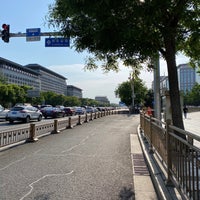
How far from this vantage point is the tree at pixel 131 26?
6.41 meters

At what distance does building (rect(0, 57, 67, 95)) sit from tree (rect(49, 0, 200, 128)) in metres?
104

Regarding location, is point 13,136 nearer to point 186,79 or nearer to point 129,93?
point 129,93

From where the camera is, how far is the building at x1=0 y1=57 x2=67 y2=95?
437 feet

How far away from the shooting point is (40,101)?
107562mm

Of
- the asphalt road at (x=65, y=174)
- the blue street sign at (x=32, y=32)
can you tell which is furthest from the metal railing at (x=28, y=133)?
the blue street sign at (x=32, y=32)

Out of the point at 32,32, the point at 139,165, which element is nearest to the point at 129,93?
the point at 32,32

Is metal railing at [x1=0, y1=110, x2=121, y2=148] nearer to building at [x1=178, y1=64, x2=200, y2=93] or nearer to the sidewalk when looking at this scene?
the sidewalk

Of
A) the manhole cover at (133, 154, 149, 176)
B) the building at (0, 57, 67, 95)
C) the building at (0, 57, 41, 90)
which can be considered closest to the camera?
the manhole cover at (133, 154, 149, 176)

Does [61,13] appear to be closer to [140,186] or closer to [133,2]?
[133,2]

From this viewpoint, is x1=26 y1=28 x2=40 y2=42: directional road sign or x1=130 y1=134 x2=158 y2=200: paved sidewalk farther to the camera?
x1=26 y1=28 x2=40 y2=42: directional road sign

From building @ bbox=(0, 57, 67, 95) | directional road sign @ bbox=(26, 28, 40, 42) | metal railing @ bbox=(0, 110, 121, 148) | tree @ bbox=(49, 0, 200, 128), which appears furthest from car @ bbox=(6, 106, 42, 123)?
building @ bbox=(0, 57, 67, 95)

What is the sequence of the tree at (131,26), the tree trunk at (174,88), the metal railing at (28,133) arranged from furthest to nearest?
A: the metal railing at (28,133)
the tree trunk at (174,88)
the tree at (131,26)

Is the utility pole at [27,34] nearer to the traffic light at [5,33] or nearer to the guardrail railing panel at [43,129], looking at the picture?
the traffic light at [5,33]

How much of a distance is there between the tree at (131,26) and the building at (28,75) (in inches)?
4078
